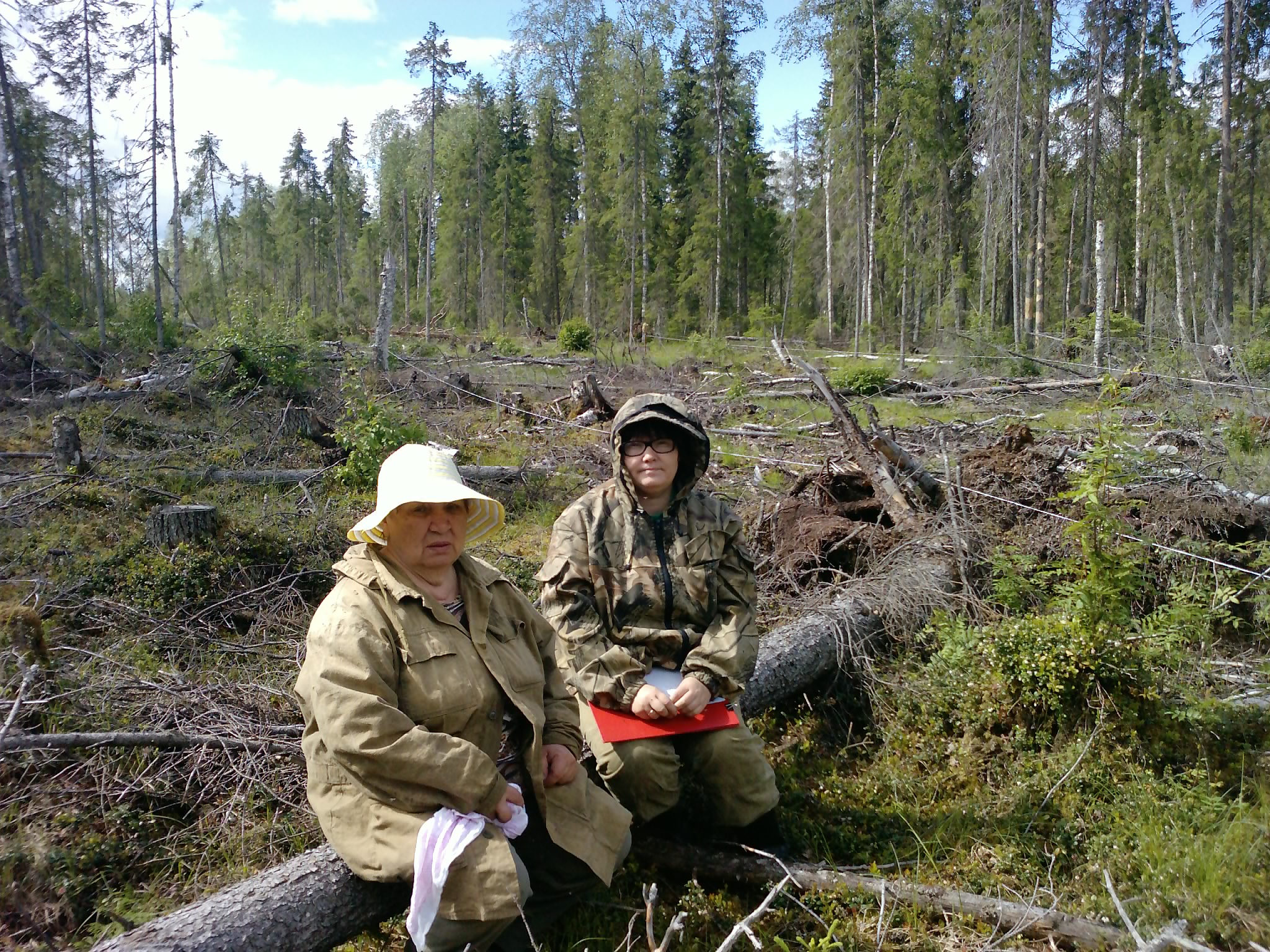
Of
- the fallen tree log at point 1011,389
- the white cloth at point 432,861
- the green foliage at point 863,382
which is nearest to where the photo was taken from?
the white cloth at point 432,861

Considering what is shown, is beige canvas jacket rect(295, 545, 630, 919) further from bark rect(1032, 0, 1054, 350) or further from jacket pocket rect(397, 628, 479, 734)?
bark rect(1032, 0, 1054, 350)

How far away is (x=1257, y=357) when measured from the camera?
41.1 ft

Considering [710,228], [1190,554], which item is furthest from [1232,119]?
[1190,554]

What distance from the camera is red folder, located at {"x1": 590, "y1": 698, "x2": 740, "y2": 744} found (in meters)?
3.01

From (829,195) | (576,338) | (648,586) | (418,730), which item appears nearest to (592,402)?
(648,586)

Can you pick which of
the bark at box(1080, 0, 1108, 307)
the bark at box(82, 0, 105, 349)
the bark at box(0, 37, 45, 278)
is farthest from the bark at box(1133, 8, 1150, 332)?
the bark at box(0, 37, 45, 278)

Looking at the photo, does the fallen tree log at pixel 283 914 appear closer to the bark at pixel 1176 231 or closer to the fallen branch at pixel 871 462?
the fallen branch at pixel 871 462

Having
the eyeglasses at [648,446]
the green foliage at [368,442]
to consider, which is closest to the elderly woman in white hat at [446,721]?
the eyeglasses at [648,446]

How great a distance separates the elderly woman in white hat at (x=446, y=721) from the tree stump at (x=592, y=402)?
885cm

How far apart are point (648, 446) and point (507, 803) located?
1540 mm

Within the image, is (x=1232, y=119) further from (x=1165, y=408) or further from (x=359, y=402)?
(x=359, y=402)

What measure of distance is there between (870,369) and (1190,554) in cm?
1218

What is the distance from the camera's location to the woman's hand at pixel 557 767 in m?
2.64

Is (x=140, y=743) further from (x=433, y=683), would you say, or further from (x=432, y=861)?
(x=432, y=861)
